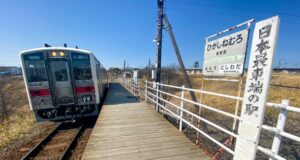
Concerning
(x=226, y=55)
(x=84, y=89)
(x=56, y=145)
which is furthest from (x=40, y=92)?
(x=226, y=55)

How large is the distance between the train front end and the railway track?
0.56 meters

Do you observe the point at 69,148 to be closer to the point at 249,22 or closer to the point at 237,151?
the point at 237,151

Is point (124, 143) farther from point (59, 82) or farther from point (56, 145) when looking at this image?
point (59, 82)

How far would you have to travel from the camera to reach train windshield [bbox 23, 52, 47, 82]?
508 centimetres

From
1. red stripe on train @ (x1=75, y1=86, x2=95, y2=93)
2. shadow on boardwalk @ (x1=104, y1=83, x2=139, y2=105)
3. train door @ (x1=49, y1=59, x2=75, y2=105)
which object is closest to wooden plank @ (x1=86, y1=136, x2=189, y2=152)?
red stripe on train @ (x1=75, y1=86, x2=95, y2=93)

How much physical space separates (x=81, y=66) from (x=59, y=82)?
103cm

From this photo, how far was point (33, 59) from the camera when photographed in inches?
202

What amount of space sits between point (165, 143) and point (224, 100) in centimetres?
1172

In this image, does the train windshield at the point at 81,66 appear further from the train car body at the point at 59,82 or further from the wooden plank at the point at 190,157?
the wooden plank at the point at 190,157

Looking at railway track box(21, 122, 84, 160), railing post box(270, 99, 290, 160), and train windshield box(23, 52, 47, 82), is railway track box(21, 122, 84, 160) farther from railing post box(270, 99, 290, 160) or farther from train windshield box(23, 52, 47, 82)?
railing post box(270, 99, 290, 160)

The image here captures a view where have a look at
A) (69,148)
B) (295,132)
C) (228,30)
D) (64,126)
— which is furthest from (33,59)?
(295,132)

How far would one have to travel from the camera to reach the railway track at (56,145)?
3.72 m

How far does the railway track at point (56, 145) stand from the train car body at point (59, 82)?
22.2 inches

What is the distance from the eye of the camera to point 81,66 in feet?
18.7
